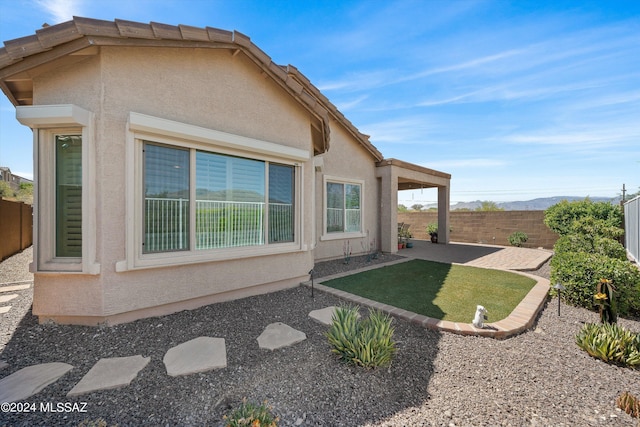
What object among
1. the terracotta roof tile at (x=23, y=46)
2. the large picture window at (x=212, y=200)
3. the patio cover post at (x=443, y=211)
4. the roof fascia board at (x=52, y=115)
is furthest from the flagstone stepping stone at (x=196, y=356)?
the patio cover post at (x=443, y=211)

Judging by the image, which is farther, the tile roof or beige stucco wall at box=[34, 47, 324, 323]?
beige stucco wall at box=[34, 47, 324, 323]

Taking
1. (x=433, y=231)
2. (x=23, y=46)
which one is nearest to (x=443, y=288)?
(x=23, y=46)

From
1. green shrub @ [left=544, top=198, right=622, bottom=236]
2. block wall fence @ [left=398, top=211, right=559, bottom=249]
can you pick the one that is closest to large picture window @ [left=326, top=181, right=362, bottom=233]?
green shrub @ [left=544, top=198, right=622, bottom=236]

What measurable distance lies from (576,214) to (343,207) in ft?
45.3

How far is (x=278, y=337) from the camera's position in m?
4.49

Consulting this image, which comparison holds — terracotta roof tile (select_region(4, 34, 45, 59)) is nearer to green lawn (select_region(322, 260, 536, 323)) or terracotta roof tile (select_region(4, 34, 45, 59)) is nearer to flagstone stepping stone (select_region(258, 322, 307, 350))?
flagstone stepping stone (select_region(258, 322, 307, 350))

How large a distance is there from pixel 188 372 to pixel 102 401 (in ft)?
2.98

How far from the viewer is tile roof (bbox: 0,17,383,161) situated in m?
4.00

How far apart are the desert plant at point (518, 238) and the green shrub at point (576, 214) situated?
1.56m

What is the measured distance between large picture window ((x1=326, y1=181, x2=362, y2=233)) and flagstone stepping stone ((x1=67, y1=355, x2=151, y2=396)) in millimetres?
8746

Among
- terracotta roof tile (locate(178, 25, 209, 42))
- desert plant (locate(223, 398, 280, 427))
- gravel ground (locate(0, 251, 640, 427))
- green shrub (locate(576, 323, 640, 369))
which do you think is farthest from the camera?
terracotta roof tile (locate(178, 25, 209, 42))

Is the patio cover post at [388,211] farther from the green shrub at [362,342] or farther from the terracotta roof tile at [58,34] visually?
the terracotta roof tile at [58,34]

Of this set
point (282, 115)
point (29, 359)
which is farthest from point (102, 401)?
point (282, 115)

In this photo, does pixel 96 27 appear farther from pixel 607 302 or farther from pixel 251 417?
pixel 607 302
